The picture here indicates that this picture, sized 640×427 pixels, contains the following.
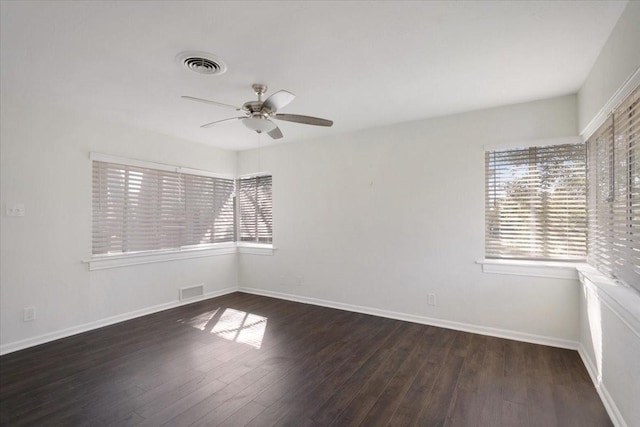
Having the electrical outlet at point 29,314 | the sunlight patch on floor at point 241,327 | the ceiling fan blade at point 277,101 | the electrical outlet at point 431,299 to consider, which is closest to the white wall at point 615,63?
the ceiling fan blade at point 277,101

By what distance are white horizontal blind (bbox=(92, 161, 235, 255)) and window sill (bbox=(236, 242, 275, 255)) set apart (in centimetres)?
30

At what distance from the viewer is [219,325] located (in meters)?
3.69

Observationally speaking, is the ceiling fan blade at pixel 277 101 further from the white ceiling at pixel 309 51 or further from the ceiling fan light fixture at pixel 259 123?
the white ceiling at pixel 309 51

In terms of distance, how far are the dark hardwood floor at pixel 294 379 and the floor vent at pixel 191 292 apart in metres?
0.95

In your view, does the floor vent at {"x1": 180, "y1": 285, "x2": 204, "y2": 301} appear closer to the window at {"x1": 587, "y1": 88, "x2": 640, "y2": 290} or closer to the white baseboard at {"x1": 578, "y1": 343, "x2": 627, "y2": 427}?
the white baseboard at {"x1": 578, "y1": 343, "x2": 627, "y2": 427}

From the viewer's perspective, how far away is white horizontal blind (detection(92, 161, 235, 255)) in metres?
3.74

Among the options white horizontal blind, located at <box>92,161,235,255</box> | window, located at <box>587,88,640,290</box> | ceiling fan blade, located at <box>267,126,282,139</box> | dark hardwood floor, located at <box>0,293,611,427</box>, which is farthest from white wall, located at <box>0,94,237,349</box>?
window, located at <box>587,88,640,290</box>

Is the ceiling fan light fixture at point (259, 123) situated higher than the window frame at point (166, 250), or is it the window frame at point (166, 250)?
the ceiling fan light fixture at point (259, 123)

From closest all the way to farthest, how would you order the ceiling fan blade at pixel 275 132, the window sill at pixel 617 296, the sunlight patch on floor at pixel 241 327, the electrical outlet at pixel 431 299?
1. the window sill at pixel 617 296
2. the ceiling fan blade at pixel 275 132
3. the sunlight patch on floor at pixel 241 327
4. the electrical outlet at pixel 431 299

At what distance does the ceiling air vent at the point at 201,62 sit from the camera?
7.41 feet

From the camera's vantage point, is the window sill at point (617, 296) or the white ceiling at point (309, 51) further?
the white ceiling at point (309, 51)

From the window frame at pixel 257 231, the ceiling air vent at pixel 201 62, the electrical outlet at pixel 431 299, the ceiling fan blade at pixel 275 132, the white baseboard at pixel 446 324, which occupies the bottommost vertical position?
the white baseboard at pixel 446 324

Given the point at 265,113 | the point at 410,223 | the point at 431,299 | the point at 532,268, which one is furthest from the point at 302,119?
the point at 532,268

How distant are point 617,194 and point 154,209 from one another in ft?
16.1
